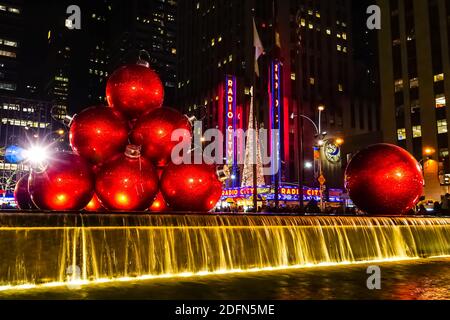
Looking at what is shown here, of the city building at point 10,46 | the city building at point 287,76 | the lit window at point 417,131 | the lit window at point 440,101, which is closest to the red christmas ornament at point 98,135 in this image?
the lit window at point 440,101

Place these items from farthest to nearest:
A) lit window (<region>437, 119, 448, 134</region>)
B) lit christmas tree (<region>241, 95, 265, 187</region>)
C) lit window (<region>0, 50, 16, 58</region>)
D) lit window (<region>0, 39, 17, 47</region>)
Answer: lit window (<region>0, 39, 17, 47</region>) < lit window (<region>0, 50, 16, 58</region>) < lit christmas tree (<region>241, 95, 265, 187</region>) < lit window (<region>437, 119, 448, 134</region>)

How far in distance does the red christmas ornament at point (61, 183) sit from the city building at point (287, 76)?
55.5m

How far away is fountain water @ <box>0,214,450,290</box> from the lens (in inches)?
268

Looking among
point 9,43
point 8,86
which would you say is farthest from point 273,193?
point 9,43

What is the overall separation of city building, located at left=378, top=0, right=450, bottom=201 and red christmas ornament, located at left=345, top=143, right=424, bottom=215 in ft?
132

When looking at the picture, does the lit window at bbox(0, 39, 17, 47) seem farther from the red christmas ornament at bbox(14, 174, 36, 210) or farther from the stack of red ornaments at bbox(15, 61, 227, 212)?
the stack of red ornaments at bbox(15, 61, 227, 212)

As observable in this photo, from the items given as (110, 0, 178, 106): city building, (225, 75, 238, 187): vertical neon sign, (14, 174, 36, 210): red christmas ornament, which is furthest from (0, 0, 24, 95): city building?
(14, 174, 36, 210): red christmas ornament

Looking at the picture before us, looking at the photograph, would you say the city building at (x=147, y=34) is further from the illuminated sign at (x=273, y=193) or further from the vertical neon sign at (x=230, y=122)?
the illuminated sign at (x=273, y=193)

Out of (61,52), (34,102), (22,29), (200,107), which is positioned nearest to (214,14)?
(200,107)

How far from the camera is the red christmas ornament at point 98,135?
9.00 metres

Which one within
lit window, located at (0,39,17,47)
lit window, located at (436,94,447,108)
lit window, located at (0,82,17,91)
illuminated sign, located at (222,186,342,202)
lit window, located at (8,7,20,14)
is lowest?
illuminated sign, located at (222,186,342,202)

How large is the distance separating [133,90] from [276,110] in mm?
56004
